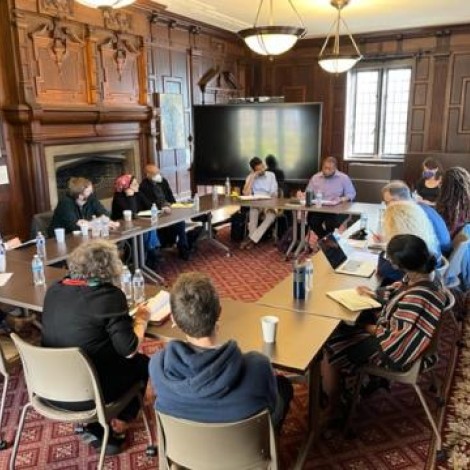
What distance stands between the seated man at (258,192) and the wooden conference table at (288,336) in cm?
378

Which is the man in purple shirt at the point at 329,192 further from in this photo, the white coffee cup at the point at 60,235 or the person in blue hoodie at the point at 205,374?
the person in blue hoodie at the point at 205,374

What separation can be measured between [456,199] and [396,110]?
4.71 meters

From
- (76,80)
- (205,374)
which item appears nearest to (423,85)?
(76,80)

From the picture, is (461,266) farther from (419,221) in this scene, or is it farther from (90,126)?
(90,126)

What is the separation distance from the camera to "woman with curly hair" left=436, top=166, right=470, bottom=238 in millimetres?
3789

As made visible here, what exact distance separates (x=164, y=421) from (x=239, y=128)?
6.17 m

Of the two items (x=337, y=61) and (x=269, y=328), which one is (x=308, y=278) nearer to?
(x=269, y=328)

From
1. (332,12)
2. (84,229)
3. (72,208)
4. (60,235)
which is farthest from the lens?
(332,12)

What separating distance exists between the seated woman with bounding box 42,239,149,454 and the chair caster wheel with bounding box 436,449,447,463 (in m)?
1.54

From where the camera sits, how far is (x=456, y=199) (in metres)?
3.83

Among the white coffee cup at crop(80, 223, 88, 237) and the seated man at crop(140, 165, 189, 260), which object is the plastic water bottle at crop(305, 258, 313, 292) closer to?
the white coffee cup at crop(80, 223, 88, 237)

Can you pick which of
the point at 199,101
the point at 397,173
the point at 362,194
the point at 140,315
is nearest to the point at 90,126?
the point at 199,101

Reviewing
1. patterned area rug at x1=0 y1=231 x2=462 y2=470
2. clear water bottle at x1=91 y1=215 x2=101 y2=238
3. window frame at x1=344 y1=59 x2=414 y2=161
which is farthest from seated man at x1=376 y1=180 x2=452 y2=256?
window frame at x1=344 y1=59 x2=414 y2=161

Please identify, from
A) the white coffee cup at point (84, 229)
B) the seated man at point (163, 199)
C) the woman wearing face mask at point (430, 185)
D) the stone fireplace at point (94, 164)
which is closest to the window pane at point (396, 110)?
the woman wearing face mask at point (430, 185)
